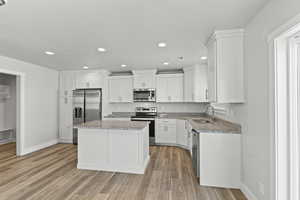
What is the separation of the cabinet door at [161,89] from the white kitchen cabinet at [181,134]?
882 millimetres

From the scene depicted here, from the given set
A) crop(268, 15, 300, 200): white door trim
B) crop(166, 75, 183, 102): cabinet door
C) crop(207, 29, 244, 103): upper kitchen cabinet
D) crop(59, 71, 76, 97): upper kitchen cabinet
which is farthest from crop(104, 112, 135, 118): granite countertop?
crop(268, 15, 300, 200): white door trim

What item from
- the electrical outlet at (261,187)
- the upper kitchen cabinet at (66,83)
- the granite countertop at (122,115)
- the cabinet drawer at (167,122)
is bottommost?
the electrical outlet at (261,187)

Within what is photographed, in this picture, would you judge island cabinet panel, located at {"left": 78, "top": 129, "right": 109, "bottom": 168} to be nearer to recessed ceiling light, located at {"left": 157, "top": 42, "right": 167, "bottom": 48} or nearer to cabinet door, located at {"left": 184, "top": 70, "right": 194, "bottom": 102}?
recessed ceiling light, located at {"left": 157, "top": 42, "right": 167, "bottom": 48}

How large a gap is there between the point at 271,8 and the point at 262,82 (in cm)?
79

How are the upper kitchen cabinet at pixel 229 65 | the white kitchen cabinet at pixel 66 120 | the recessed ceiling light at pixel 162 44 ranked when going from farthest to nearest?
the white kitchen cabinet at pixel 66 120, the recessed ceiling light at pixel 162 44, the upper kitchen cabinet at pixel 229 65

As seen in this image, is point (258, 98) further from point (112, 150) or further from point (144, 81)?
point (144, 81)

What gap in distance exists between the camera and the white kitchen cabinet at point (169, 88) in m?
4.84

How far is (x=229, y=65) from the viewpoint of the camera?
7.64 ft

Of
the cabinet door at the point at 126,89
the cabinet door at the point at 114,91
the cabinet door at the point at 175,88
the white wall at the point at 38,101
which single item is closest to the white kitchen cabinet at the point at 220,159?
the cabinet door at the point at 175,88

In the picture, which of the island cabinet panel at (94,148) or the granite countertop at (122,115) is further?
the granite countertop at (122,115)

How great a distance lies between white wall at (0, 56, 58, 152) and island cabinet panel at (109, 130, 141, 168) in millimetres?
2751

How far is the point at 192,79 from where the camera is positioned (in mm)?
4562

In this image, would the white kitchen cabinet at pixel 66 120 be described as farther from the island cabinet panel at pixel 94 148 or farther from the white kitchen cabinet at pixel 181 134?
the white kitchen cabinet at pixel 181 134

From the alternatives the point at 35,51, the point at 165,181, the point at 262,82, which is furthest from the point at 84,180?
the point at 262,82
